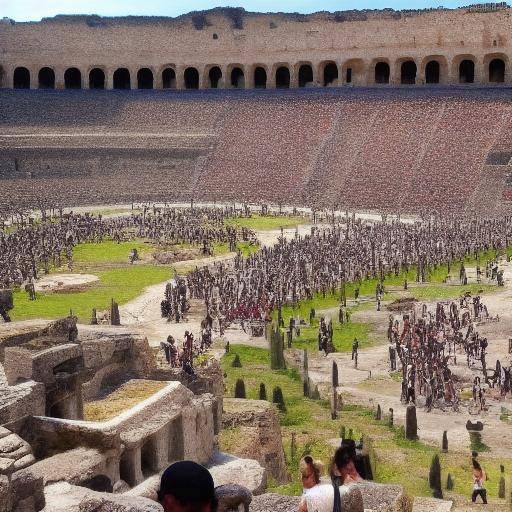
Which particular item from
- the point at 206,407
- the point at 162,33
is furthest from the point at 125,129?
the point at 206,407

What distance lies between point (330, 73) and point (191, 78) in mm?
10727

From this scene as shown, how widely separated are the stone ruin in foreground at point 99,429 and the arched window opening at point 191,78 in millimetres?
56629

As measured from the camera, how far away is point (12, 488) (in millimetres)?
8062

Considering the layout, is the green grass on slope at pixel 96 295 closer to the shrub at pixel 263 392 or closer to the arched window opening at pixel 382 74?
the shrub at pixel 263 392

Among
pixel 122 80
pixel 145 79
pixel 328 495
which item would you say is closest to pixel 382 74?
pixel 145 79

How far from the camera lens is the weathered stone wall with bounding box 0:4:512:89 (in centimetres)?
6344

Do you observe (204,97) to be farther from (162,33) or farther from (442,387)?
(442,387)

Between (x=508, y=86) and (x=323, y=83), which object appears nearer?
(x=508, y=86)

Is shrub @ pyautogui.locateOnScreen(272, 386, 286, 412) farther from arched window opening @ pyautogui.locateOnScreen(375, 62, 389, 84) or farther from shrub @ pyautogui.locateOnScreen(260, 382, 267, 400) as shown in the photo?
arched window opening @ pyautogui.locateOnScreen(375, 62, 389, 84)

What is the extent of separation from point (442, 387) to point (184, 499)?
14622 mm

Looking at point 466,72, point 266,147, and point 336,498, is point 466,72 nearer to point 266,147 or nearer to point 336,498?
point 266,147

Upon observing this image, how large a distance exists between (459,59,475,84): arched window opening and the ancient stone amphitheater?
2.7 inches

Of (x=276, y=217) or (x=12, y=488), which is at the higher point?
(x=12, y=488)

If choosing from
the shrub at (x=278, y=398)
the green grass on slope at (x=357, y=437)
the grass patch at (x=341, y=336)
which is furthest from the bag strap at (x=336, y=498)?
the grass patch at (x=341, y=336)
